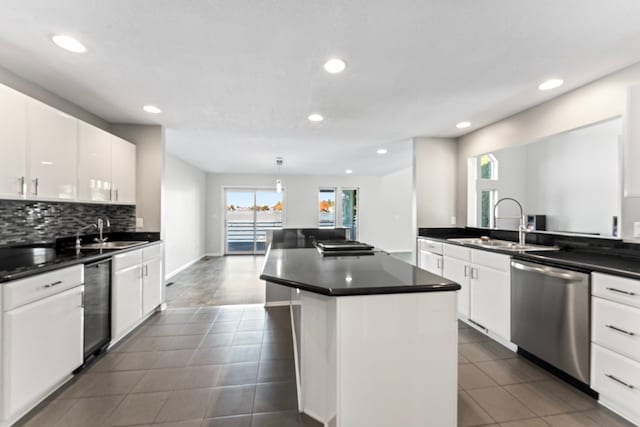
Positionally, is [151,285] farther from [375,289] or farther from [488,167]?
[488,167]

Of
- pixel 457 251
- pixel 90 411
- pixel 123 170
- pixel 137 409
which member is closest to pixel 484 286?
pixel 457 251

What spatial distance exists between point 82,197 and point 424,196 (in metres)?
4.05

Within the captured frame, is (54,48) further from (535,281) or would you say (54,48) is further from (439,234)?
(439,234)

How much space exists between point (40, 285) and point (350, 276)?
6.45 feet

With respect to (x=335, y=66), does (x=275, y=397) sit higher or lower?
lower

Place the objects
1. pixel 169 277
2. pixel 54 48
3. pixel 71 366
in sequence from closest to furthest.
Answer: pixel 54 48 → pixel 71 366 → pixel 169 277

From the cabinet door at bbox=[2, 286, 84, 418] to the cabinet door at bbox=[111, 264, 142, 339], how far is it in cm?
43

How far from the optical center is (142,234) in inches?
130

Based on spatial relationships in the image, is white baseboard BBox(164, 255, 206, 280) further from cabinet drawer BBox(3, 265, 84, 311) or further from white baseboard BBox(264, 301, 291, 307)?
cabinet drawer BBox(3, 265, 84, 311)

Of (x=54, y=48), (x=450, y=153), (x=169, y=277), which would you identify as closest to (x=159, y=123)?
(x=54, y=48)

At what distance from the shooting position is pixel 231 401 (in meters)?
1.79

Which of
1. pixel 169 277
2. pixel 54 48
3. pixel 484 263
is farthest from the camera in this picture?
pixel 169 277

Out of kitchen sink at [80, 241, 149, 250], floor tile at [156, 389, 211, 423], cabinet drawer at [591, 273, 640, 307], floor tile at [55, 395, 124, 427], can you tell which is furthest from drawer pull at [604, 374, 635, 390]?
kitchen sink at [80, 241, 149, 250]

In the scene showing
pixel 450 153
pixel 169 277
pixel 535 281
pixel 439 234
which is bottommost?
pixel 169 277
